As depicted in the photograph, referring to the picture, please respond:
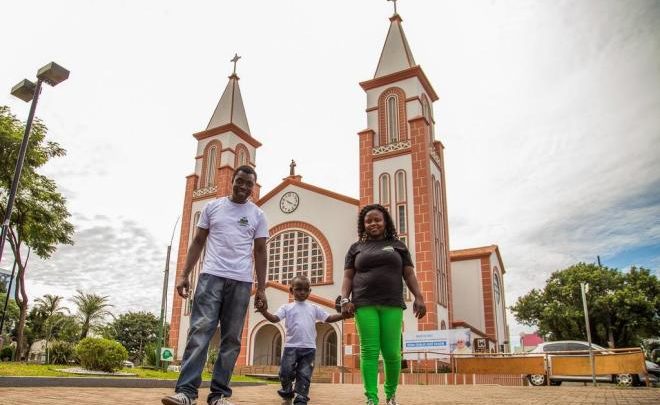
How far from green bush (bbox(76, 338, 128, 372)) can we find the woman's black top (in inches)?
365

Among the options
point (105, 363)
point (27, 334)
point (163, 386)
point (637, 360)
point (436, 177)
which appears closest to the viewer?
point (163, 386)

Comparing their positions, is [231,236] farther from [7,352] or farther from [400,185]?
[7,352]

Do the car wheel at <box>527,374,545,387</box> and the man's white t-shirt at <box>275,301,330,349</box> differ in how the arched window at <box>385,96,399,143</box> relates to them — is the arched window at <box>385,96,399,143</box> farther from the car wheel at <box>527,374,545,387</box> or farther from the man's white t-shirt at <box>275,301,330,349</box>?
the man's white t-shirt at <box>275,301,330,349</box>

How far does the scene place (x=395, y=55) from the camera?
2580cm

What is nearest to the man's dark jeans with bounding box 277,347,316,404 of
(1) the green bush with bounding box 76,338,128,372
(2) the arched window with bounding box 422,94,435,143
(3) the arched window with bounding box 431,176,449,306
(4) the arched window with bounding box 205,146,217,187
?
(1) the green bush with bounding box 76,338,128,372

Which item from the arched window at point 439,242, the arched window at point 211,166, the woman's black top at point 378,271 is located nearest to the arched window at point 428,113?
the arched window at point 439,242

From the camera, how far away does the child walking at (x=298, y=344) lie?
5129 mm

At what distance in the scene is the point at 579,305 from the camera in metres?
32.9

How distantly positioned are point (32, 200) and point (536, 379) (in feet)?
61.6

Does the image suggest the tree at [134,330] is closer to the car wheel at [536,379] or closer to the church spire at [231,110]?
the church spire at [231,110]

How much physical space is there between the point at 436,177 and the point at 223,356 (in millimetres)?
21747

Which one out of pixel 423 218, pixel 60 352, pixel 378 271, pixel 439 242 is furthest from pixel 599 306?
pixel 378 271

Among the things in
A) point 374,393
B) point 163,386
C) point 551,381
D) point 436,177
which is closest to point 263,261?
point 374,393

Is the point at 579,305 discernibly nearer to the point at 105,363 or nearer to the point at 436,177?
the point at 436,177
